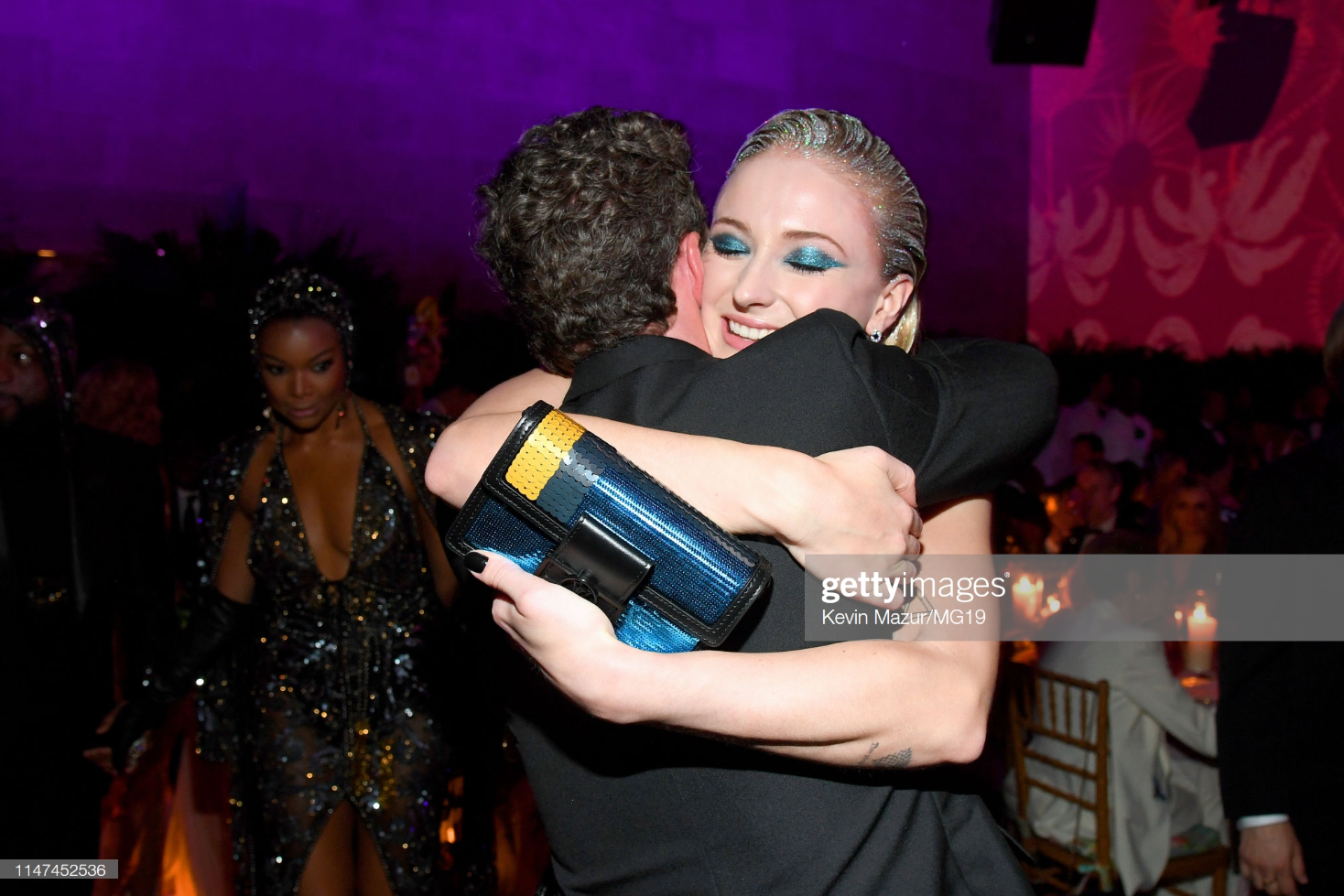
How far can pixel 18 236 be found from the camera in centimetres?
581

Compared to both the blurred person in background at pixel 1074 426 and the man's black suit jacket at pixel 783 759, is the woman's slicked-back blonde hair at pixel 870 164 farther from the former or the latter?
the blurred person in background at pixel 1074 426

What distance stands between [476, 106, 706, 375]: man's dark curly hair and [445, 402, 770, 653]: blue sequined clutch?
336 mm

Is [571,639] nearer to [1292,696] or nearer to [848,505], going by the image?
[848,505]

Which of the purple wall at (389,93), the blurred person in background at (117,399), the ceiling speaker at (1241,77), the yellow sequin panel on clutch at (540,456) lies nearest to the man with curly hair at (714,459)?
the yellow sequin panel on clutch at (540,456)

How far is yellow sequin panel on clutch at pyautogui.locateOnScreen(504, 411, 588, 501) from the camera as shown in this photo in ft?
3.19

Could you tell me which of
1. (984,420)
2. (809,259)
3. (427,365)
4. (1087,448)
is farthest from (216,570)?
(1087,448)

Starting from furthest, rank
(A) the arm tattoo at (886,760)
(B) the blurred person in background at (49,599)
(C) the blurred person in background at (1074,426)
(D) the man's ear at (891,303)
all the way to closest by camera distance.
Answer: (C) the blurred person in background at (1074,426)
(B) the blurred person in background at (49,599)
(D) the man's ear at (891,303)
(A) the arm tattoo at (886,760)

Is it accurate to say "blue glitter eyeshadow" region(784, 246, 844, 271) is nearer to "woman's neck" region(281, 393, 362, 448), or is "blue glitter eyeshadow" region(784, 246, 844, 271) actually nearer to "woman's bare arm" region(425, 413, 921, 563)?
"woman's bare arm" region(425, 413, 921, 563)

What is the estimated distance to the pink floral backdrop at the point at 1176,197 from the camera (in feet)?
27.0

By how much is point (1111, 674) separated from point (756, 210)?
8.76ft

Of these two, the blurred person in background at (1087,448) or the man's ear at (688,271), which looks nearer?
the man's ear at (688,271)

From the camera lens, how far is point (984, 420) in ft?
4.07

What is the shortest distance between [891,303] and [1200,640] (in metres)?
2.99

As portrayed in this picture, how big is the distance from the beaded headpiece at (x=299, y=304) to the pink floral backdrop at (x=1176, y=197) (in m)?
8.18
